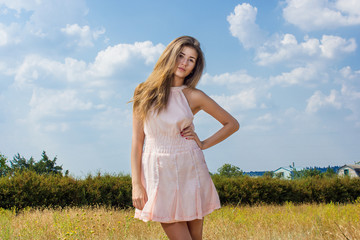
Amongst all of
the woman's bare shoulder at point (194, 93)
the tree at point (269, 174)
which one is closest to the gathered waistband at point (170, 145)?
the woman's bare shoulder at point (194, 93)

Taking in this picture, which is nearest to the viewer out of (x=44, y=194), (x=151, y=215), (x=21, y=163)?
(x=151, y=215)

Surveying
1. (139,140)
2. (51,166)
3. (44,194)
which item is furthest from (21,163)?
(139,140)

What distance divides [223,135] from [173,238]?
3.06 ft

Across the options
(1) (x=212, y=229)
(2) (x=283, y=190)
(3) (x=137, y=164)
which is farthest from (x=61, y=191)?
(3) (x=137, y=164)

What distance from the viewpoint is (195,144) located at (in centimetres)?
264

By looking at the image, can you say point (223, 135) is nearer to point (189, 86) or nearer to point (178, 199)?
point (189, 86)

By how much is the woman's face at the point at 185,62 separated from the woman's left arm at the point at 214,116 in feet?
0.56

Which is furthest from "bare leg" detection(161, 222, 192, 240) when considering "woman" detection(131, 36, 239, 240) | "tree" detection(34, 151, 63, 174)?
"tree" detection(34, 151, 63, 174)

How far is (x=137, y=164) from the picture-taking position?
8.68 ft

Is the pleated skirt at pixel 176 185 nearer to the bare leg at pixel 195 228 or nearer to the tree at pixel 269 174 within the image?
the bare leg at pixel 195 228

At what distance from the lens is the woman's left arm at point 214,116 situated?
2.79 meters

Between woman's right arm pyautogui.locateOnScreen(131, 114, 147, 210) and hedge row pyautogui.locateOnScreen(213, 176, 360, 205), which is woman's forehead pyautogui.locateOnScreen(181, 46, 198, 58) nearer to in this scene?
woman's right arm pyautogui.locateOnScreen(131, 114, 147, 210)

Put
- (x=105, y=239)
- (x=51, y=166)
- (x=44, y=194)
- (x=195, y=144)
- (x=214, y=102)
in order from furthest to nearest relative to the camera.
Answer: (x=51, y=166)
(x=44, y=194)
(x=105, y=239)
(x=214, y=102)
(x=195, y=144)

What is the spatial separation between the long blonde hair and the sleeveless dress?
81mm
